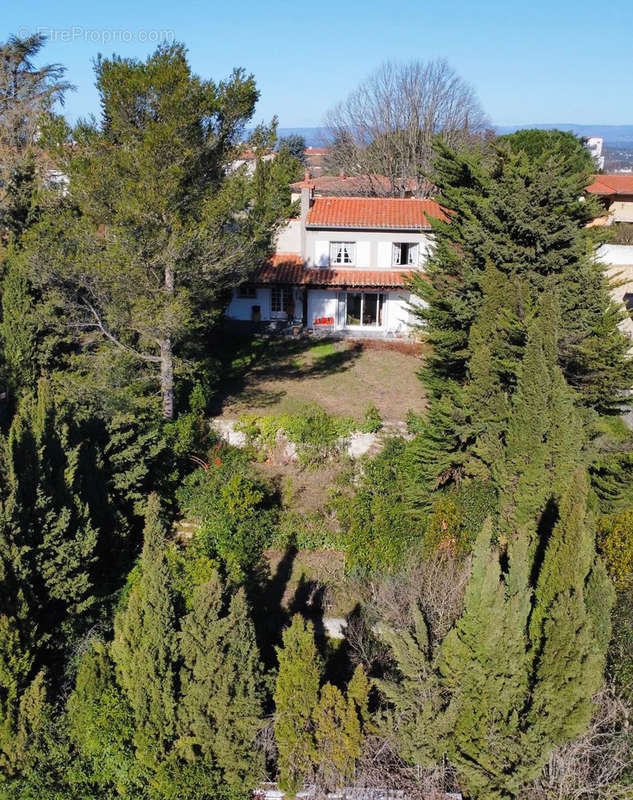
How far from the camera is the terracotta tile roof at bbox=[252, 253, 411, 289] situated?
30.2m

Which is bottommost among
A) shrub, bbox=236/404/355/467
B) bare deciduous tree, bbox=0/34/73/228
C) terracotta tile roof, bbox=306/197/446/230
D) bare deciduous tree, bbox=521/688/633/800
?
bare deciduous tree, bbox=521/688/633/800

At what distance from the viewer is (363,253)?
31.0m

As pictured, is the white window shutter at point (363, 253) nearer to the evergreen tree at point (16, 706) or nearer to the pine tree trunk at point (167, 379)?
the pine tree trunk at point (167, 379)

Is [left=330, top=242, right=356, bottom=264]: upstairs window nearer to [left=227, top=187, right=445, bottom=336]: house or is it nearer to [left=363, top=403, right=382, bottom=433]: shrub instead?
[left=227, top=187, right=445, bottom=336]: house

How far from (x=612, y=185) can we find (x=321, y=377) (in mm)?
22395

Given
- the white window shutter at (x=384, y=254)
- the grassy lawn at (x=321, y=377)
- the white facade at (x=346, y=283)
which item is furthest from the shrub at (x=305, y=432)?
the white window shutter at (x=384, y=254)

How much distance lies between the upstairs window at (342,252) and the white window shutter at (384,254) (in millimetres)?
1231

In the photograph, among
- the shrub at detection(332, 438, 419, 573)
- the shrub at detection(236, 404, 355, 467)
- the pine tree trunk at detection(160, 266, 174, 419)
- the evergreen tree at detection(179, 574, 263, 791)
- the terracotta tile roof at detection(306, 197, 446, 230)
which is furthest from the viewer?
the terracotta tile roof at detection(306, 197, 446, 230)

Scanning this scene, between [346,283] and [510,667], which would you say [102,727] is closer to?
[510,667]

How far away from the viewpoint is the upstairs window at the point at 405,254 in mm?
30859

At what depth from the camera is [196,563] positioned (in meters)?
13.8

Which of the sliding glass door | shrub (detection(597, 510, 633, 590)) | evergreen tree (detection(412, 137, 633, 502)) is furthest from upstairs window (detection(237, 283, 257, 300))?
shrub (detection(597, 510, 633, 590))

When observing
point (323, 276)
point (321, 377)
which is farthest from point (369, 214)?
point (321, 377)

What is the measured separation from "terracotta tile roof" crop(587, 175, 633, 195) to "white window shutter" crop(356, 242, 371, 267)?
12346mm
